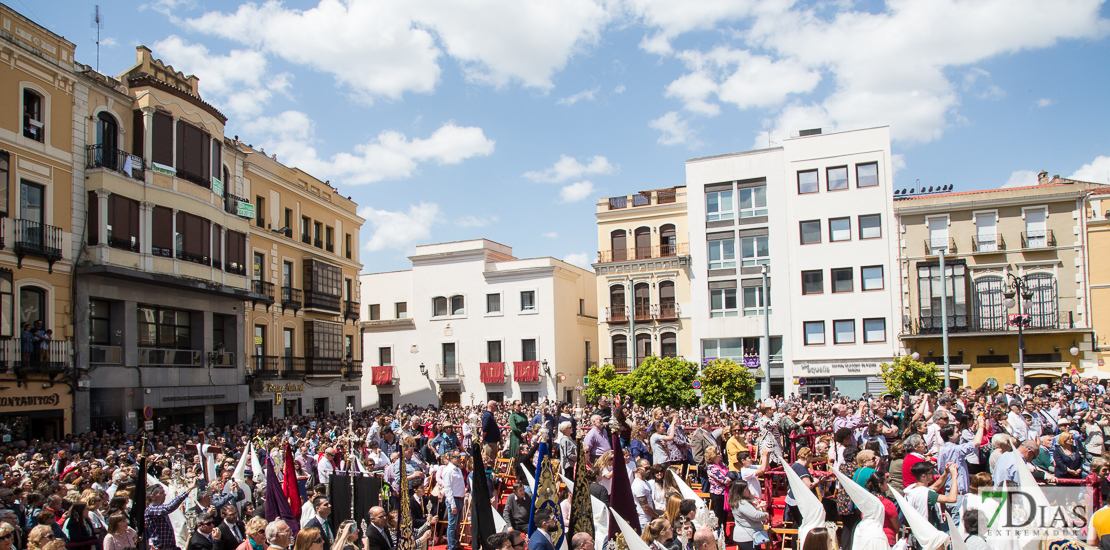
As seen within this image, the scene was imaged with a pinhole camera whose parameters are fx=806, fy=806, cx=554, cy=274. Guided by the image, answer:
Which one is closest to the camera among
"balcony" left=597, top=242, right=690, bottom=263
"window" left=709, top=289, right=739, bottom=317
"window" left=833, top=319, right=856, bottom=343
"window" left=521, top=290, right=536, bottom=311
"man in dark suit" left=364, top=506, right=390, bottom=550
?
"man in dark suit" left=364, top=506, right=390, bottom=550

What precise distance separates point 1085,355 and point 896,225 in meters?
9.85

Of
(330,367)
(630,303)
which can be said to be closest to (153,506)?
(330,367)

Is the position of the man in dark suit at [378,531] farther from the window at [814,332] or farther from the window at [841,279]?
the window at [841,279]

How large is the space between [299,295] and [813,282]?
82.2 feet

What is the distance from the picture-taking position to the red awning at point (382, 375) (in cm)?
5012

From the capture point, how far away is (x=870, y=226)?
4006 cm

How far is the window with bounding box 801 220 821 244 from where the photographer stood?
41.0 m

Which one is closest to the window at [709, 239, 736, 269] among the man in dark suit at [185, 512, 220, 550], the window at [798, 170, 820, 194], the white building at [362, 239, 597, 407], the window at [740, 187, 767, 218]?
the window at [740, 187, 767, 218]

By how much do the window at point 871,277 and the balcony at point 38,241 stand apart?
33773 millimetres

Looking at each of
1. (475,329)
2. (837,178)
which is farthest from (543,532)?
(475,329)

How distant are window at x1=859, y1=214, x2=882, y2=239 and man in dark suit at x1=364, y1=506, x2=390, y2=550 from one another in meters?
35.4

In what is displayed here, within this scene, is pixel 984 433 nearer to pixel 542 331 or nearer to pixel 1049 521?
pixel 1049 521

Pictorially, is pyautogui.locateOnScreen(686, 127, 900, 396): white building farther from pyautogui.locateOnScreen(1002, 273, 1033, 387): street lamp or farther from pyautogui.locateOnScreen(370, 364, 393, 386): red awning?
pyautogui.locateOnScreen(370, 364, 393, 386): red awning

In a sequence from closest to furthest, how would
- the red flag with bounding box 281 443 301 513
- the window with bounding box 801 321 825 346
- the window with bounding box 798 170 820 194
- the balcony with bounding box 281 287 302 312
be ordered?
the red flag with bounding box 281 443 301 513
the balcony with bounding box 281 287 302 312
the window with bounding box 801 321 825 346
the window with bounding box 798 170 820 194
